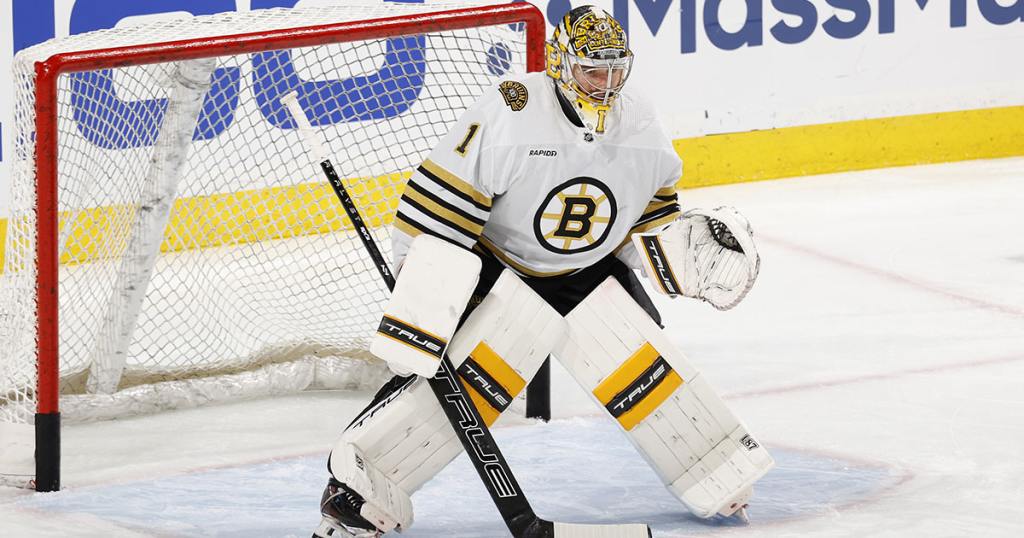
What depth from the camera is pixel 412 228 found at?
9.38 ft

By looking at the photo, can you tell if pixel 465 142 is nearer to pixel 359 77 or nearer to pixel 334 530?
pixel 334 530

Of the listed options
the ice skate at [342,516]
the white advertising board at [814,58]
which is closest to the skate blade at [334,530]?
the ice skate at [342,516]

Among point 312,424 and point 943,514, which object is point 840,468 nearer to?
point 943,514

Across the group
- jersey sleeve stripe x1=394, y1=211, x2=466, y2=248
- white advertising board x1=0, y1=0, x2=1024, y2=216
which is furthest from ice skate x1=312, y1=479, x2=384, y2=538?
white advertising board x1=0, y1=0, x2=1024, y2=216

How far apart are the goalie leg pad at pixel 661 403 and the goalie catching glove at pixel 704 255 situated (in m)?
0.09

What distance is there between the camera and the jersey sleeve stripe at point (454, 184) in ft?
9.24

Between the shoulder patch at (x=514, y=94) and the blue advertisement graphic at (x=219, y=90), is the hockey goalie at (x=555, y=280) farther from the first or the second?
the blue advertisement graphic at (x=219, y=90)

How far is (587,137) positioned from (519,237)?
21 cm

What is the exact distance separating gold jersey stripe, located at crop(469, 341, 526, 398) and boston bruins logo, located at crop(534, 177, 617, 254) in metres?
0.20

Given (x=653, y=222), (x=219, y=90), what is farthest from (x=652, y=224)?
(x=219, y=90)

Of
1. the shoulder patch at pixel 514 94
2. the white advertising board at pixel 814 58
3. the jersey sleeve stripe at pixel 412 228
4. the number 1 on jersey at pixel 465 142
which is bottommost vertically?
the jersey sleeve stripe at pixel 412 228

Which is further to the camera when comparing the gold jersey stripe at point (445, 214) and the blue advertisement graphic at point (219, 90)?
the blue advertisement graphic at point (219, 90)

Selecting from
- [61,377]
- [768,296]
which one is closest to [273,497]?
[61,377]

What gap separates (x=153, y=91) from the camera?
12.8 ft
